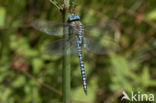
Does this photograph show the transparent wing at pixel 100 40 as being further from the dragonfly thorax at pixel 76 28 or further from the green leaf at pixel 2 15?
the green leaf at pixel 2 15

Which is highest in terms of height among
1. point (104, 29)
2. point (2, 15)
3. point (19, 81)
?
point (2, 15)

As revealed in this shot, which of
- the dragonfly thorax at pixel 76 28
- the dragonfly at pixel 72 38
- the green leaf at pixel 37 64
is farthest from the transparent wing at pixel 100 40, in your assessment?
the green leaf at pixel 37 64

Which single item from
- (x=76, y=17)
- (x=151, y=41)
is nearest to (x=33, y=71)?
(x=76, y=17)

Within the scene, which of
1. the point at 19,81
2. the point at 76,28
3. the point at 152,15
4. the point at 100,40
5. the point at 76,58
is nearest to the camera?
the point at 76,28

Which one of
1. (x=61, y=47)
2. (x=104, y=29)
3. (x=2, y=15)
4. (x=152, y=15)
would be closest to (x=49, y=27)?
(x=61, y=47)

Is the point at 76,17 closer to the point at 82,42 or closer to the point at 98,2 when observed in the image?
the point at 82,42

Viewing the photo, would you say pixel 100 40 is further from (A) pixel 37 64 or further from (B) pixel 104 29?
(A) pixel 37 64

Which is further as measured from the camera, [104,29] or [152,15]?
[152,15]

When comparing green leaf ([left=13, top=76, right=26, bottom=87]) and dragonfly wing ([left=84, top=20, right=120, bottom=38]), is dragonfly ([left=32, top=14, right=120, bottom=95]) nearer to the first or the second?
dragonfly wing ([left=84, top=20, right=120, bottom=38])
